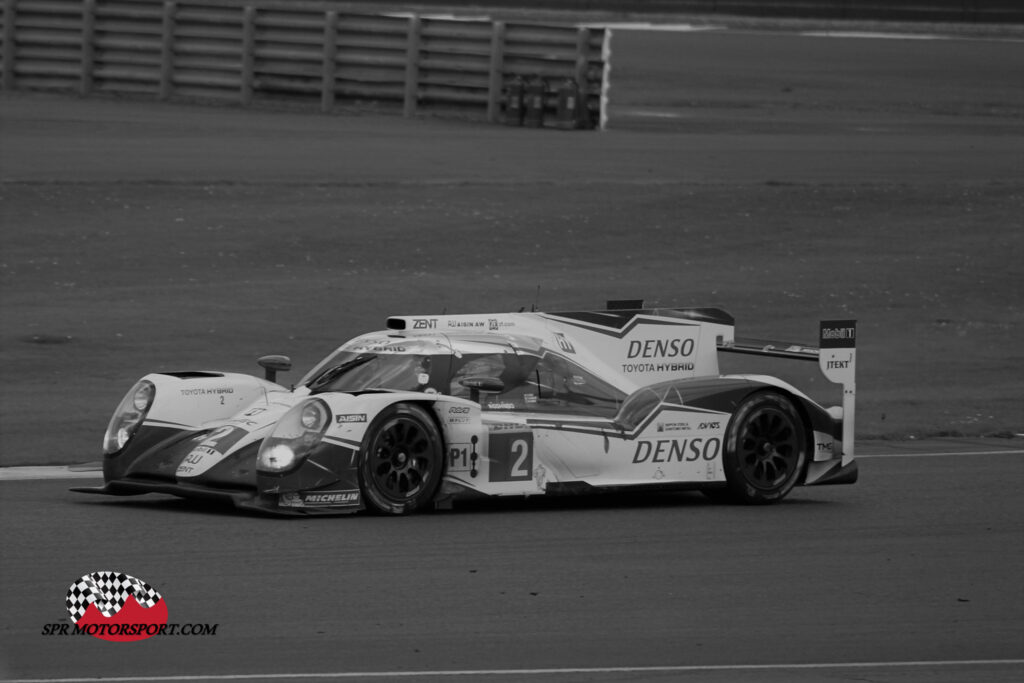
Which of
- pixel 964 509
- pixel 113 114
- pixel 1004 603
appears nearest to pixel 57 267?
pixel 113 114

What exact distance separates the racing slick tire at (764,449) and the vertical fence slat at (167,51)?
19771 mm

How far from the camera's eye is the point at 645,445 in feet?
36.1

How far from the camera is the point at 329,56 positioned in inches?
1130

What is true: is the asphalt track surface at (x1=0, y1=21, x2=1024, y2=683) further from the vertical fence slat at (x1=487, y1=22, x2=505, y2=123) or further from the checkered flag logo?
the vertical fence slat at (x1=487, y1=22, x2=505, y2=123)

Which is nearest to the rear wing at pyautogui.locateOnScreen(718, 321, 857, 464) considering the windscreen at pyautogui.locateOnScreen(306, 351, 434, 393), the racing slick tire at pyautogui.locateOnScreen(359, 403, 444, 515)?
the windscreen at pyautogui.locateOnScreen(306, 351, 434, 393)

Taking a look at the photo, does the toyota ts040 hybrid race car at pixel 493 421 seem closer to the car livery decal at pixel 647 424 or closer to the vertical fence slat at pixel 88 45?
the car livery decal at pixel 647 424

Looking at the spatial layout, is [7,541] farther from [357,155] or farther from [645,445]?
[357,155]

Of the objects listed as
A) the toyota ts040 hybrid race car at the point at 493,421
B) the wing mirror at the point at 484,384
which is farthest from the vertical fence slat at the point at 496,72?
the wing mirror at the point at 484,384

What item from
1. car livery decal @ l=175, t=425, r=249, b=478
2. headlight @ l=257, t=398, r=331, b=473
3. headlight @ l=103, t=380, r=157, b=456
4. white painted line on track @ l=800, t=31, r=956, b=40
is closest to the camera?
headlight @ l=257, t=398, r=331, b=473

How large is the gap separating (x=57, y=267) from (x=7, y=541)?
34.0ft

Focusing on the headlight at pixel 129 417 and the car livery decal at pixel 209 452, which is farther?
the headlight at pixel 129 417

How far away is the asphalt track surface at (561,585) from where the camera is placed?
23.8ft

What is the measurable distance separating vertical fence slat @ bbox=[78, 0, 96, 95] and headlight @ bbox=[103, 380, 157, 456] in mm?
19744

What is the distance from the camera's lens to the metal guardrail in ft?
92.4
